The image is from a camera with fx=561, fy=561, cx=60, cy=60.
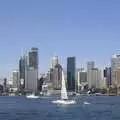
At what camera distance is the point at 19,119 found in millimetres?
107375

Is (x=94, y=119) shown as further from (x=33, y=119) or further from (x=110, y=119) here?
(x=33, y=119)

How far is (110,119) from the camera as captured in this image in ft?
364

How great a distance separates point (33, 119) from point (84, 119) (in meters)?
10.8

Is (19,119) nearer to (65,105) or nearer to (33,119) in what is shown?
(33,119)

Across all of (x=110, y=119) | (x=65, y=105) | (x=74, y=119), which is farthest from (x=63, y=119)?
(x=65, y=105)

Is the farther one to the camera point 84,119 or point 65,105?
point 65,105

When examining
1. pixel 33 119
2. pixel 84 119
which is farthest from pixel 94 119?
pixel 33 119

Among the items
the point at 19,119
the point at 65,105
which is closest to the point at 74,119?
the point at 19,119

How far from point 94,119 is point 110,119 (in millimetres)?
3168

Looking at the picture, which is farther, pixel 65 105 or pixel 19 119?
pixel 65 105

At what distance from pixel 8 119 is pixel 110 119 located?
66.5 ft

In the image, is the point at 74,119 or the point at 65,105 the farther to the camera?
the point at 65,105

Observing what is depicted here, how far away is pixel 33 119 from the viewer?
108750 millimetres

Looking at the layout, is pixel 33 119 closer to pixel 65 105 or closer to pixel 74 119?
pixel 74 119
